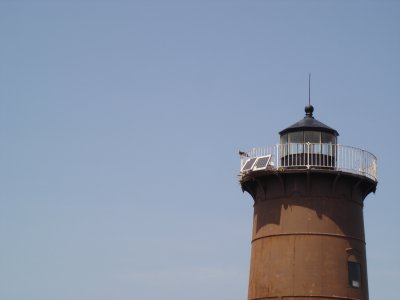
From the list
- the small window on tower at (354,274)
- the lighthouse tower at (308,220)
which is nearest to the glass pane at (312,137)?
the lighthouse tower at (308,220)

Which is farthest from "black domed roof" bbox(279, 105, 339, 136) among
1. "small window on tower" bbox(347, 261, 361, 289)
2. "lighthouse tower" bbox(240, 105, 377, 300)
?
"small window on tower" bbox(347, 261, 361, 289)

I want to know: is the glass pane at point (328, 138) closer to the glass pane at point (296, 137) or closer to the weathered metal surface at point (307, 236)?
the glass pane at point (296, 137)

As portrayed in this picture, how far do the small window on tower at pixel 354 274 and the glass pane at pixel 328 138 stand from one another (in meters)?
4.82

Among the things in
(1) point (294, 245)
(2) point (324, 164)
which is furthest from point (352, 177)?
(1) point (294, 245)

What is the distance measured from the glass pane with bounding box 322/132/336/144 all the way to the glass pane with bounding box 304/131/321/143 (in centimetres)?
21

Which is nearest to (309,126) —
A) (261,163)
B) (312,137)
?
(312,137)

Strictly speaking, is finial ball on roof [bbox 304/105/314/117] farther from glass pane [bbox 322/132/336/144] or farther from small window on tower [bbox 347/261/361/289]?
small window on tower [bbox 347/261/361/289]

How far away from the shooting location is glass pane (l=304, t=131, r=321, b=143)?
28406 mm

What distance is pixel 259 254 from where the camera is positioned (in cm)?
2808

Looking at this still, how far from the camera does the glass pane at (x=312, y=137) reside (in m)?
28.4

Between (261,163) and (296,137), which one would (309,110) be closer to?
(296,137)

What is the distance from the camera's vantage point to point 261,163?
2778 cm

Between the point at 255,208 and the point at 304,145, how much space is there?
3360mm

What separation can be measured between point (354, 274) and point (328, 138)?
17.7 ft
